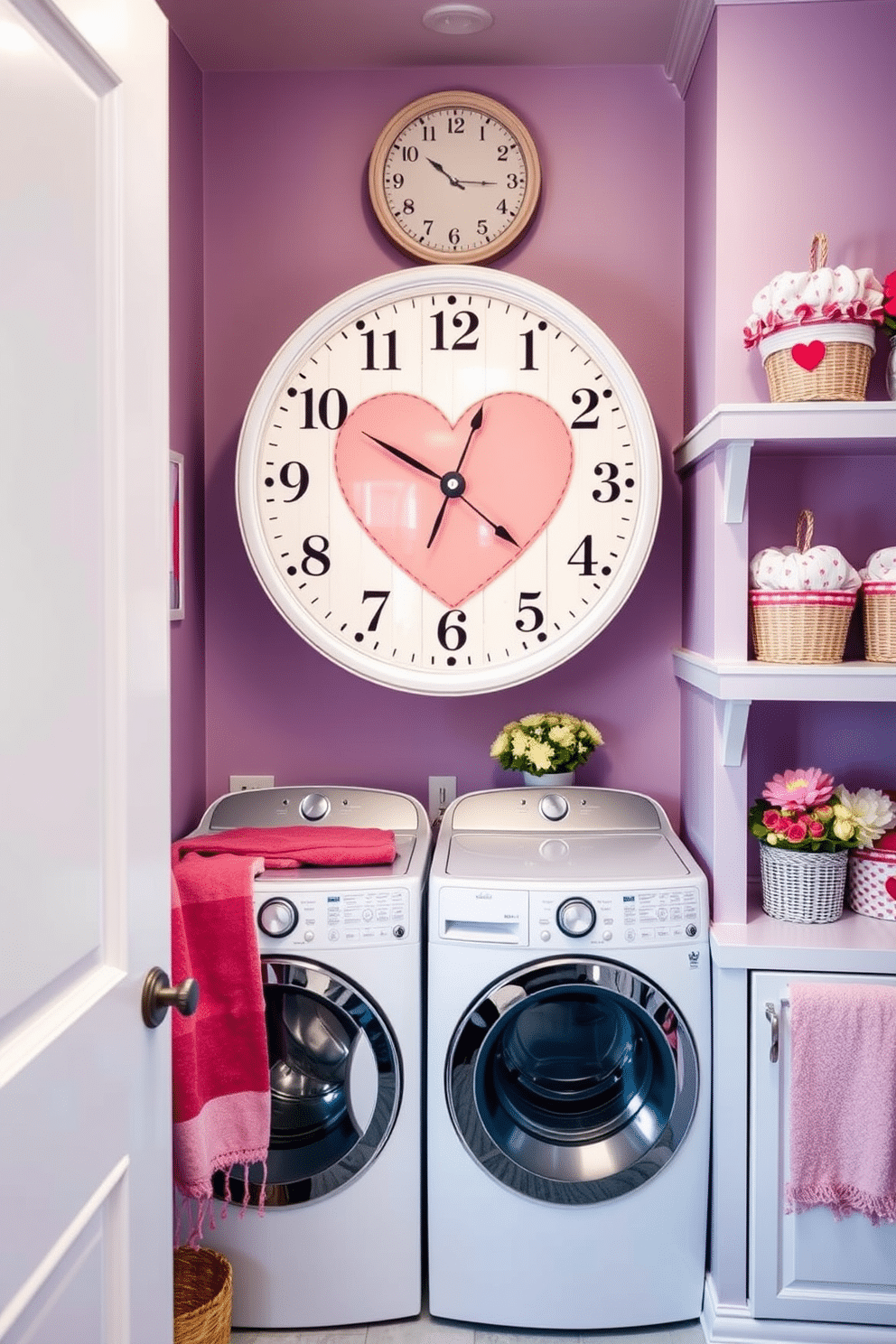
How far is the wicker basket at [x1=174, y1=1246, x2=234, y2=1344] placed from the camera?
1.88 metres

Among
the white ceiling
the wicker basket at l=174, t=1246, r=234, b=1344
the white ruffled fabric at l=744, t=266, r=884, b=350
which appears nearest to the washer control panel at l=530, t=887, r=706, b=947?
the wicker basket at l=174, t=1246, r=234, b=1344

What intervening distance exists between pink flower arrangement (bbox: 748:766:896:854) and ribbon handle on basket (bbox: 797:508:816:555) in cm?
43

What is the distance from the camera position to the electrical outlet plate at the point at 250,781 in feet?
8.77

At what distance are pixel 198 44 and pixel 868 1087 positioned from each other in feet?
8.27

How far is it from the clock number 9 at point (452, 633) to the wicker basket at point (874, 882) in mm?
888

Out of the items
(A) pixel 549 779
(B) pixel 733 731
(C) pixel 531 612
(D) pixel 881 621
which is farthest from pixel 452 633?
(D) pixel 881 621

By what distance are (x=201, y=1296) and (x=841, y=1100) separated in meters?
1.18

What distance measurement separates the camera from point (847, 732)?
2.43 m

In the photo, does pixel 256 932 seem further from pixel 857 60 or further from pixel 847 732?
pixel 857 60

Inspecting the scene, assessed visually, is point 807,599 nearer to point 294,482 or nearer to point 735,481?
point 735,481

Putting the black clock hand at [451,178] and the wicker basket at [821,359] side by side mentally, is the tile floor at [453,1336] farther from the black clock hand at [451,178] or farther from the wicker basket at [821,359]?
the black clock hand at [451,178]

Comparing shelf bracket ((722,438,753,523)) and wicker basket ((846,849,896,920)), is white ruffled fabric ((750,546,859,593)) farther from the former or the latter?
wicker basket ((846,849,896,920))

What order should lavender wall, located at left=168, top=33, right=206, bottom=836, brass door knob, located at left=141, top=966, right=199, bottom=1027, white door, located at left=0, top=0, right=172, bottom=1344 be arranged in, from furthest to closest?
lavender wall, located at left=168, top=33, right=206, bottom=836
brass door knob, located at left=141, top=966, right=199, bottom=1027
white door, located at left=0, top=0, right=172, bottom=1344

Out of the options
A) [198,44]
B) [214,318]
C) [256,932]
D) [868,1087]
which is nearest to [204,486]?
[214,318]
